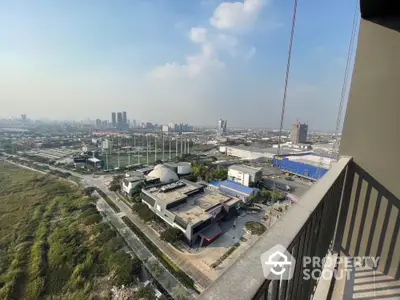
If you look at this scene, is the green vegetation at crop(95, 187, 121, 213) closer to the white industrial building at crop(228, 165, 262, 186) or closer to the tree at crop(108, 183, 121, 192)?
the tree at crop(108, 183, 121, 192)

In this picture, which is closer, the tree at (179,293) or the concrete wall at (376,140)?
the concrete wall at (376,140)

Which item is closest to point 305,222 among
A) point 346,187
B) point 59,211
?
point 346,187

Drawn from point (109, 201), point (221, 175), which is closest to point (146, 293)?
point (109, 201)

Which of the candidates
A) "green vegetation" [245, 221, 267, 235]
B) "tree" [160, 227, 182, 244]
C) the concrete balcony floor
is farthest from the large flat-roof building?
the concrete balcony floor

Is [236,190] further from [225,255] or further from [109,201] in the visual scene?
[109,201]

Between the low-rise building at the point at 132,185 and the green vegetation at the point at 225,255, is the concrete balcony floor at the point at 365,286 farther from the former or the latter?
the low-rise building at the point at 132,185

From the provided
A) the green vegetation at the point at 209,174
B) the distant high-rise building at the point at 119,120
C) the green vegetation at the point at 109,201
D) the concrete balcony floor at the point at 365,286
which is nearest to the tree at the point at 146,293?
the concrete balcony floor at the point at 365,286
